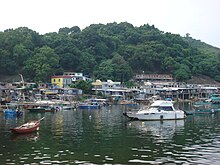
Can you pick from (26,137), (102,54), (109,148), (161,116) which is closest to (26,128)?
(26,137)

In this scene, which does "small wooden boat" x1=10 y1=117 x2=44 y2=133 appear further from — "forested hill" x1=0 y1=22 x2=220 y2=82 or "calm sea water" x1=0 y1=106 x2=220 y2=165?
"forested hill" x1=0 y1=22 x2=220 y2=82

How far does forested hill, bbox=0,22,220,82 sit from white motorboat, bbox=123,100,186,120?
59.0m

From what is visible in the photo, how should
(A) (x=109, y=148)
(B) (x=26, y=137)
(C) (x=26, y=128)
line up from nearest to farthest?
(A) (x=109, y=148)
(B) (x=26, y=137)
(C) (x=26, y=128)

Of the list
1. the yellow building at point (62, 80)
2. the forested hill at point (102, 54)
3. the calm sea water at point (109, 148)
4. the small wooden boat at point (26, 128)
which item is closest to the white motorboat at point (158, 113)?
the calm sea water at point (109, 148)

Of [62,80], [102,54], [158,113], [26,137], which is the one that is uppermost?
[102,54]

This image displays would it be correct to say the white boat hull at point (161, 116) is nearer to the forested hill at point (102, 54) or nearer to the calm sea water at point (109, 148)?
the calm sea water at point (109, 148)

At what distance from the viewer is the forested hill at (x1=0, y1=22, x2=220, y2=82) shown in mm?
106625

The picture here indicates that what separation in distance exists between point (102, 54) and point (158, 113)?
8821 centimetres

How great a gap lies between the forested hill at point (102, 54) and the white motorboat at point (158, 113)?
194 ft

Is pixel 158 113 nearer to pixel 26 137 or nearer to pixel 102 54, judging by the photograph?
pixel 26 137

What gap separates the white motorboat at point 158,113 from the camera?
4694 cm

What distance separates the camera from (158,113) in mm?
47438

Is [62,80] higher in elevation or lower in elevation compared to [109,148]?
higher

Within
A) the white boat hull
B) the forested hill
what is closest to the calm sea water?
the white boat hull
